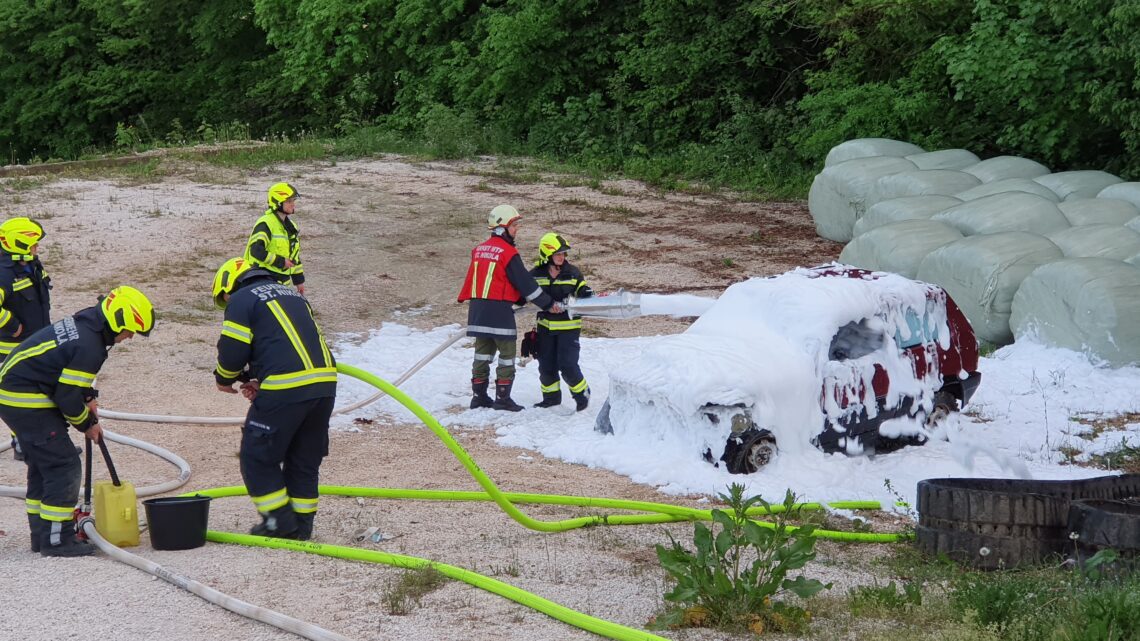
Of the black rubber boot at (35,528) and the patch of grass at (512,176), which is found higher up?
the patch of grass at (512,176)

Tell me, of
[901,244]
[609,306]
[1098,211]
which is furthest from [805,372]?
[1098,211]

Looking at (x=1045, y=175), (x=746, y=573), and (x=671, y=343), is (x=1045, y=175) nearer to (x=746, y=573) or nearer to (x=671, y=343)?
(x=671, y=343)

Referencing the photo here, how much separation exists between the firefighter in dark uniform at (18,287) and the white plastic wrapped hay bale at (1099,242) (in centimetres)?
965

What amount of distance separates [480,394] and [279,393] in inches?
164

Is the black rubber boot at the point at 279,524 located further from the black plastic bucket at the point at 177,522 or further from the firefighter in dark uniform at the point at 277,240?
the firefighter in dark uniform at the point at 277,240

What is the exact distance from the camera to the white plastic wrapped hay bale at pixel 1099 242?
12.6 meters

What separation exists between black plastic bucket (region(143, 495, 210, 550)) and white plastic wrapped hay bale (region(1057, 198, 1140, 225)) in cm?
1032

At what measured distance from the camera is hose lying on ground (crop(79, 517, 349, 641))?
5379mm

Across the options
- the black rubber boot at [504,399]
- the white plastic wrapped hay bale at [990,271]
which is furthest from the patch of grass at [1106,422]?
the black rubber boot at [504,399]

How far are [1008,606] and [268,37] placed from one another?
28928mm

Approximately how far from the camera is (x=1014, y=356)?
12.2 meters

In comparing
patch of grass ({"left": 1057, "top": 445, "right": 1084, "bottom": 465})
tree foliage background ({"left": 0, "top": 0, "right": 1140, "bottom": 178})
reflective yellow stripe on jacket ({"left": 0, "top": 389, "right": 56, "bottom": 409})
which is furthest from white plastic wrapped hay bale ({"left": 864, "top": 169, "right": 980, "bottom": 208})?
reflective yellow stripe on jacket ({"left": 0, "top": 389, "right": 56, "bottom": 409})

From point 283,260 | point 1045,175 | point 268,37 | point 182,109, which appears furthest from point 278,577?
point 182,109

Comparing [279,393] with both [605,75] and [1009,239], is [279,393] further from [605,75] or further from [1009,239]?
[605,75]
